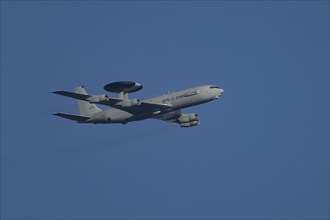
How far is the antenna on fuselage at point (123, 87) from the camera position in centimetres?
11169

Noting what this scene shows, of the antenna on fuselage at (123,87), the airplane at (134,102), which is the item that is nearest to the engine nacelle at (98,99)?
the airplane at (134,102)

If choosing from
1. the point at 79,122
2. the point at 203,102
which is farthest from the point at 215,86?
the point at 79,122

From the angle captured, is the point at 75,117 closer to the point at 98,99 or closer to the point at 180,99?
the point at 98,99

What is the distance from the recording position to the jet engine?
129m

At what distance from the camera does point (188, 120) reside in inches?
5079

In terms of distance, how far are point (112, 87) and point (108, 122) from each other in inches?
412

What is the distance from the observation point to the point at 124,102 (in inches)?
4532

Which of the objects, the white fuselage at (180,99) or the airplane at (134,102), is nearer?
the airplane at (134,102)

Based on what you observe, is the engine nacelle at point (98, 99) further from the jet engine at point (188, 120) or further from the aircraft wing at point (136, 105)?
the jet engine at point (188, 120)

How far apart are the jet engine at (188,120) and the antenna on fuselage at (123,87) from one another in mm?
15523

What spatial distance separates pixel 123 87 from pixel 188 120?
19686 mm

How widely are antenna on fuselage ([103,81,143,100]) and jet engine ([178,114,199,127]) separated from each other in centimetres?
1552

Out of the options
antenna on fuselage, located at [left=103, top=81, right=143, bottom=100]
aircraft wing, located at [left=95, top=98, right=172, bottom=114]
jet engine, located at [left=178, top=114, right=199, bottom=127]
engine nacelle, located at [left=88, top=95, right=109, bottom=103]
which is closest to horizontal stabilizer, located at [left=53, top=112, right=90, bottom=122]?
engine nacelle, located at [left=88, top=95, right=109, bottom=103]

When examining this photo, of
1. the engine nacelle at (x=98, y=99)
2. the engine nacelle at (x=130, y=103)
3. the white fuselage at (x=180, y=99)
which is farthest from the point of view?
the white fuselage at (x=180, y=99)
